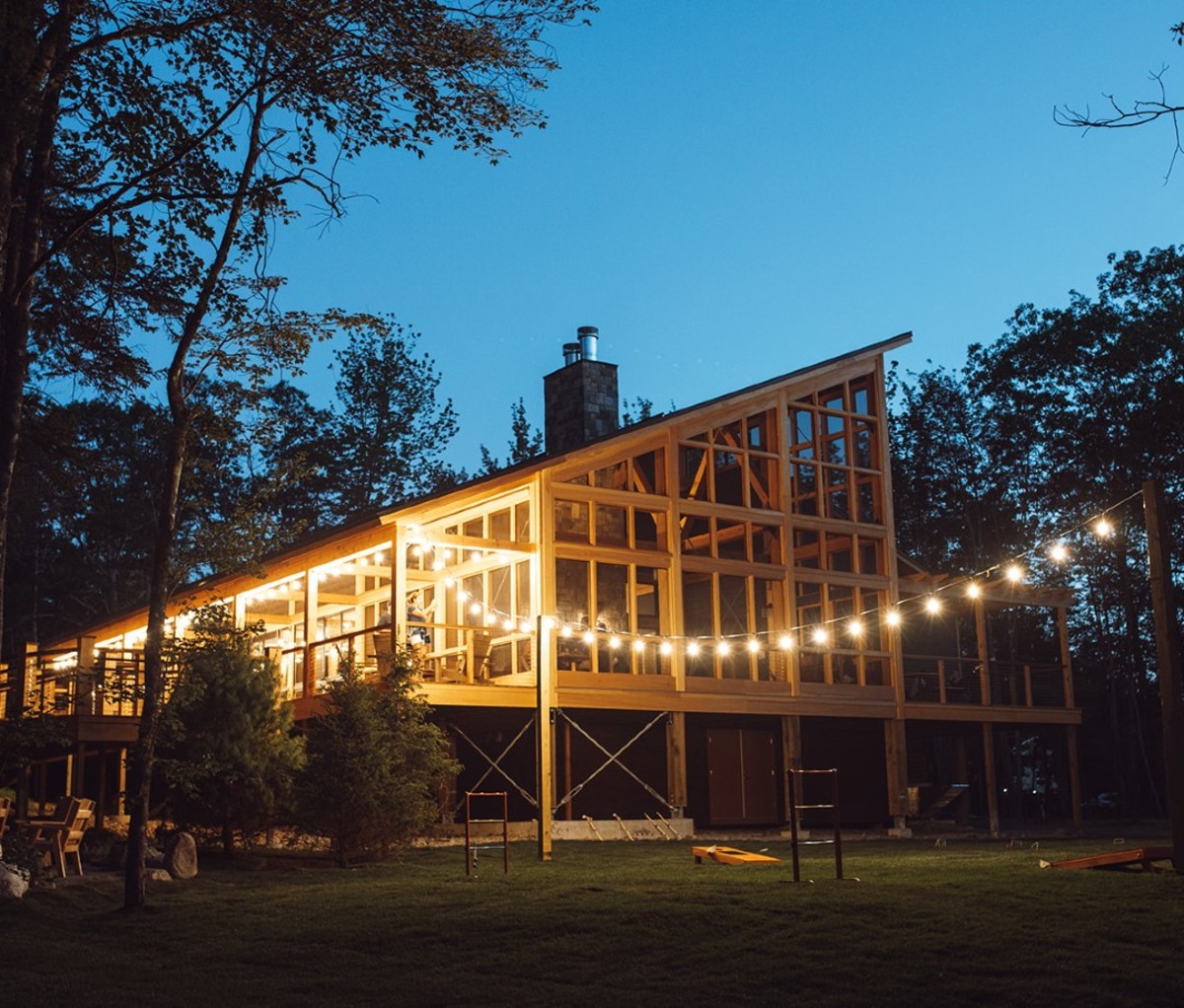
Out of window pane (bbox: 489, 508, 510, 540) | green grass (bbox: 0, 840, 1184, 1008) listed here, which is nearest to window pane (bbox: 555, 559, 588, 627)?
window pane (bbox: 489, 508, 510, 540)

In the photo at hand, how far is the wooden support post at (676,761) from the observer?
2119cm

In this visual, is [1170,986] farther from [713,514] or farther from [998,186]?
[998,186]

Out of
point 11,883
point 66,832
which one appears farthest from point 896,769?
point 11,883

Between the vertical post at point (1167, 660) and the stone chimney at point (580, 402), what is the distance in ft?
43.1

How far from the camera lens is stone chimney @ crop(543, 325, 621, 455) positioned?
24734mm

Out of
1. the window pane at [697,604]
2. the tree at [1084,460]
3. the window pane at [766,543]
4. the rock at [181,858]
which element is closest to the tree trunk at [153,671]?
the rock at [181,858]

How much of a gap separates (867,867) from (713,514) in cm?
958

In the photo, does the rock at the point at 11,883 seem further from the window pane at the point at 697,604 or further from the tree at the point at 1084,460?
the tree at the point at 1084,460

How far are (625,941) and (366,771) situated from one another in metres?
6.66

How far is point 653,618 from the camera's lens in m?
22.4

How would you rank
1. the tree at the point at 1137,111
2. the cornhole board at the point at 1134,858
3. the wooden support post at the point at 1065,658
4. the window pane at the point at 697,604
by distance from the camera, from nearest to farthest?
the tree at the point at 1137,111, the cornhole board at the point at 1134,858, the window pane at the point at 697,604, the wooden support post at the point at 1065,658

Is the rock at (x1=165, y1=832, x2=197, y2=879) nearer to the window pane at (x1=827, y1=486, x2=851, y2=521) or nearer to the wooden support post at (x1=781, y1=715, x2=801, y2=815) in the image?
the wooden support post at (x1=781, y1=715, x2=801, y2=815)

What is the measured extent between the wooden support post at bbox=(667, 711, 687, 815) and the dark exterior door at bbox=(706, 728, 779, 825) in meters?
2.20

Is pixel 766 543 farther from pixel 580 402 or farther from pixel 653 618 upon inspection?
pixel 580 402
